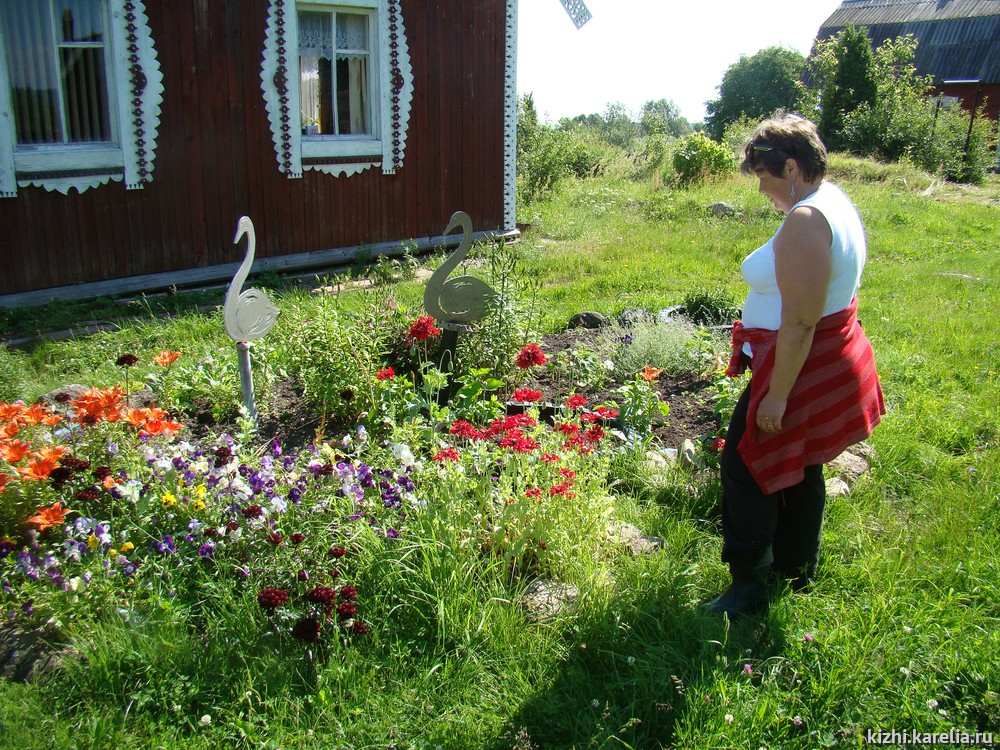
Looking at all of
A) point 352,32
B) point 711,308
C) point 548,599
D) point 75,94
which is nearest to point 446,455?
point 548,599

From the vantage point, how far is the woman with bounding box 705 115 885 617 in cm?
241

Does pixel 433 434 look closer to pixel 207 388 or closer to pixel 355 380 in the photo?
pixel 355 380

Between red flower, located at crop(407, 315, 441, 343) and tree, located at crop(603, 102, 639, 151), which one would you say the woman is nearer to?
red flower, located at crop(407, 315, 441, 343)

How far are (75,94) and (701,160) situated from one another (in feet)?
34.8

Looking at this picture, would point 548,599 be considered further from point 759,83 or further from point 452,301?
point 759,83

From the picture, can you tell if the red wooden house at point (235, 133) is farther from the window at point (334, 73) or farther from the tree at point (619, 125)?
the tree at point (619, 125)

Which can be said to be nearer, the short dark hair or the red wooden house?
the short dark hair

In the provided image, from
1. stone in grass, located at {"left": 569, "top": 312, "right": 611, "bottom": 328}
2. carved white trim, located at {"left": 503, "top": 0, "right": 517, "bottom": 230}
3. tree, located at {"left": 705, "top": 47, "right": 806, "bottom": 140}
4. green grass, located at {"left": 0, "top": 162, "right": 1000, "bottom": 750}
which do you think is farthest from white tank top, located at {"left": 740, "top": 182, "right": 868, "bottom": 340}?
tree, located at {"left": 705, "top": 47, "right": 806, "bottom": 140}

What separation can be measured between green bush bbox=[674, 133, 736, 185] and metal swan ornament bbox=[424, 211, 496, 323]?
1087cm

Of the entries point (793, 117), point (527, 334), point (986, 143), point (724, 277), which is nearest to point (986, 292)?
point (724, 277)

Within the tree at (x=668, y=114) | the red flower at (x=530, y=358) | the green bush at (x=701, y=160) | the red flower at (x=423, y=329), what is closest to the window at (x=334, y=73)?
the red flower at (x=423, y=329)

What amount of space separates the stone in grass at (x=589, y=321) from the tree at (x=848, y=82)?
1598 cm

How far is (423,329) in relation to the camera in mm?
4312

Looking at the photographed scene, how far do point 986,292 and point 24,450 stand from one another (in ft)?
25.2
